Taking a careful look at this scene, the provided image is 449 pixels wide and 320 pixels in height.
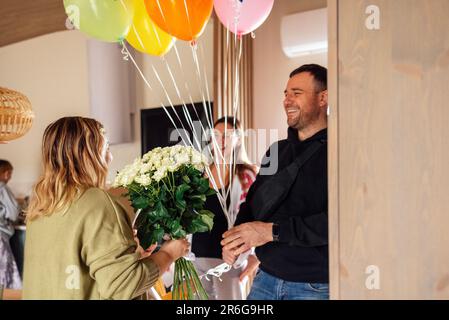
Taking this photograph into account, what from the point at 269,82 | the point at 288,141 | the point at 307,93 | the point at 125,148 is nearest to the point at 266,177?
the point at 288,141

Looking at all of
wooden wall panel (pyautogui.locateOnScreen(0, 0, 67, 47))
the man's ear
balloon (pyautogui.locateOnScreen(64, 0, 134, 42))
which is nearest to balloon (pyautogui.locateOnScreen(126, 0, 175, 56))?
balloon (pyautogui.locateOnScreen(64, 0, 134, 42))

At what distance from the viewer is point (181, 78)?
461 centimetres

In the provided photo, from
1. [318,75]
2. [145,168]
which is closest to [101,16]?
[145,168]

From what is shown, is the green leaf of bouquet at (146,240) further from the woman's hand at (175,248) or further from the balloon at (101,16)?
the balloon at (101,16)

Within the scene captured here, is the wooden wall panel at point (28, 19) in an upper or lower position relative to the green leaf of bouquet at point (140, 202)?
upper

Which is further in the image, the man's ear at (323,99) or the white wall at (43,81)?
the white wall at (43,81)

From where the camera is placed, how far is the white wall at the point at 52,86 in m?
4.98

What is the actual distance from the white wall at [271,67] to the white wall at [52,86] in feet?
2.86

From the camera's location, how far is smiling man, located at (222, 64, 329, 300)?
1868 mm

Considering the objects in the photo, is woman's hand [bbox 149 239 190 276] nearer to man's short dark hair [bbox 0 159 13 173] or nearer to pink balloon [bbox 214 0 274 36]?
pink balloon [bbox 214 0 274 36]

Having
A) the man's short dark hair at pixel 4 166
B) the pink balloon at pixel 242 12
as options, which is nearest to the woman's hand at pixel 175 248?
the pink balloon at pixel 242 12

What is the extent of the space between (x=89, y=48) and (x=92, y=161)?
358 centimetres

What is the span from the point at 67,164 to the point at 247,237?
0.63 metres

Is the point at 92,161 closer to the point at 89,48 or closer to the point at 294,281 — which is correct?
the point at 294,281
